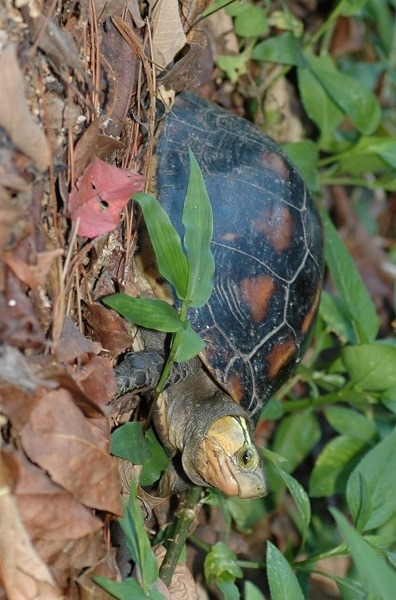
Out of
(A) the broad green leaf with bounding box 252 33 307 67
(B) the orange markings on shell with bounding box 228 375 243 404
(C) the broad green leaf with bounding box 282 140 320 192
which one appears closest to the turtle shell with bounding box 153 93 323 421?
(B) the orange markings on shell with bounding box 228 375 243 404

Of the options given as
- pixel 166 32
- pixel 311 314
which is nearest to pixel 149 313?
pixel 311 314

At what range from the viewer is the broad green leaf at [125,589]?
138cm

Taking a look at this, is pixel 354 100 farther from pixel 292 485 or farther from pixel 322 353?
pixel 292 485

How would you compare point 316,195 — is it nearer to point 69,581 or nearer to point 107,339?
point 107,339

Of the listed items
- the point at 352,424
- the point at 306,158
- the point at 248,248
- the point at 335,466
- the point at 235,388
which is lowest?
the point at 335,466

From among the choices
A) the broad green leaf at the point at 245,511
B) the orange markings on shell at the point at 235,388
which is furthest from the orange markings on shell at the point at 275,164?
the broad green leaf at the point at 245,511

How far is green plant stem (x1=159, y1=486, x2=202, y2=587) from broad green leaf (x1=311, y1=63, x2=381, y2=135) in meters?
1.40

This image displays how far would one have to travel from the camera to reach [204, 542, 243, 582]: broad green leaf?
1.89 metres

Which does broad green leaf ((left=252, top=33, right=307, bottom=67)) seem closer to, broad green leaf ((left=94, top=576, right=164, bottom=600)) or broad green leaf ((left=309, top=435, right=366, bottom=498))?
broad green leaf ((left=309, top=435, right=366, bottom=498))

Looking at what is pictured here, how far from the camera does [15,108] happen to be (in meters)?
1.30

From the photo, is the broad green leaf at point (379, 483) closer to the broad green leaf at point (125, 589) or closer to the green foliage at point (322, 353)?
the green foliage at point (322, 353)

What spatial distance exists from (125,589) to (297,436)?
1.11m

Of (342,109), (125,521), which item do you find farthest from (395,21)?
(125,521)

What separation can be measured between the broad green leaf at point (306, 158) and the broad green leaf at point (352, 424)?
752 millimetres
